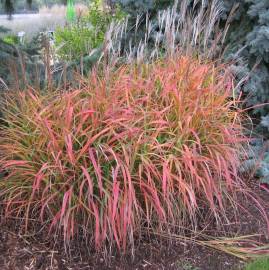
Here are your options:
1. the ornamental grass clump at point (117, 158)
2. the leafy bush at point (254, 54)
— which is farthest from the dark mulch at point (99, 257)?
the leafy bush at point (254, 54)

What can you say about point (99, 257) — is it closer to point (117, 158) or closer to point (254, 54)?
point (117, 158)

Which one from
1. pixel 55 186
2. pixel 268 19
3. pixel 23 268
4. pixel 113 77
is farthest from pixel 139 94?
pixel 268 19

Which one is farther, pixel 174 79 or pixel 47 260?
pixel 174 79

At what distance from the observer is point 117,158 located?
120 inches

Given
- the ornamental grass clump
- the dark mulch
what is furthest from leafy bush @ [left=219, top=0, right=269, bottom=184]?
the dark mulch

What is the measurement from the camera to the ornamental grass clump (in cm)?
309

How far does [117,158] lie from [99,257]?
71cm

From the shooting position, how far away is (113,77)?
393 centimetres

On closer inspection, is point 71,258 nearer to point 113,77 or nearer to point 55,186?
point 55,186

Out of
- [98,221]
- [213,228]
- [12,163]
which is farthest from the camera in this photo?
[213,228]

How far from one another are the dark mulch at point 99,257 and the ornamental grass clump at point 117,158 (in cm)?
11

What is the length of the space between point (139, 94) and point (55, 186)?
3.30ft

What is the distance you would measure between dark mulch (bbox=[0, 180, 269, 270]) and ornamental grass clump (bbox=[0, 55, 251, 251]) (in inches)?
4.2

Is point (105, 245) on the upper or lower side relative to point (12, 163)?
lower
